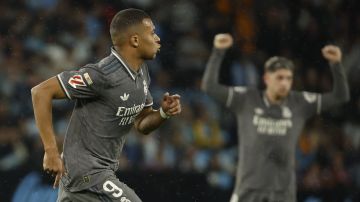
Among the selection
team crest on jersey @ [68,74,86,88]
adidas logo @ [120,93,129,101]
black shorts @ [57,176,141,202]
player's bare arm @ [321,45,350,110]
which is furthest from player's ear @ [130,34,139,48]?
player's bare arm @ [321,45,350,110]

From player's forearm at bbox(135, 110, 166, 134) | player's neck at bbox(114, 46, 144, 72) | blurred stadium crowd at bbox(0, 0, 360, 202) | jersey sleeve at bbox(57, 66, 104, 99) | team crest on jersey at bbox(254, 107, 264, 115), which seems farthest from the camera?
blurred stadium crowd at bbox(0, 0, 360, 202)

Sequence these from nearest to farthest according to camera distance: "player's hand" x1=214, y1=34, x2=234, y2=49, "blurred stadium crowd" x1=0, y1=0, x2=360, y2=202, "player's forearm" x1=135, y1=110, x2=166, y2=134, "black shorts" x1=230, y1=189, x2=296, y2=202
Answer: "player's forearm" x1=135, y1=110, x2=166, y2=134, "black shorts" x1=230, y1=189, x2=296, y2=202, "player's hand" x1=214, y1=34, x2=234, y2=49, "blurred stadium crowd" x1=0, y1=0, x2=360, y2=202

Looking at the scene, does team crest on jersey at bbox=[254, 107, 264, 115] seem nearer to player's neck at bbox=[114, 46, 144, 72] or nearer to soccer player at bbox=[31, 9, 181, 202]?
soccer player at bbox=[31, 9, 181, 202]

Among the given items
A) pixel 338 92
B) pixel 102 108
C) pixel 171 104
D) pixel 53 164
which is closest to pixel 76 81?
pixel 102 108

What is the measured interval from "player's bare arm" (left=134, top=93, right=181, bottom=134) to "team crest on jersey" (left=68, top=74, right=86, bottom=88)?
56 cm

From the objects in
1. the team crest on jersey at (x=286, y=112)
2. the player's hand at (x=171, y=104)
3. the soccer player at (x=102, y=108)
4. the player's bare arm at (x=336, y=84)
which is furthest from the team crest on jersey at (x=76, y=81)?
the player's bare arm at (x=336, y=84)

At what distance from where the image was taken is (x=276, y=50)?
9.65 m

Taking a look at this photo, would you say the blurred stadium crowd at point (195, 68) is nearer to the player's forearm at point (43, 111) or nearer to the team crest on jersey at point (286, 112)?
the team crest on jersey at point (286, 112)

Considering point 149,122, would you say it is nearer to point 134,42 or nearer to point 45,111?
point 134,42

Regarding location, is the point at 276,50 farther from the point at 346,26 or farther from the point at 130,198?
the point at 130,198

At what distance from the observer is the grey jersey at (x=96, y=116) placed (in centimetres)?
427

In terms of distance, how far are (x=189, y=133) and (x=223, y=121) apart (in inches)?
16.9

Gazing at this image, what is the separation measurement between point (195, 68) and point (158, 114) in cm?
450

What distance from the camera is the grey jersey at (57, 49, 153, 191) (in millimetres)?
4266
